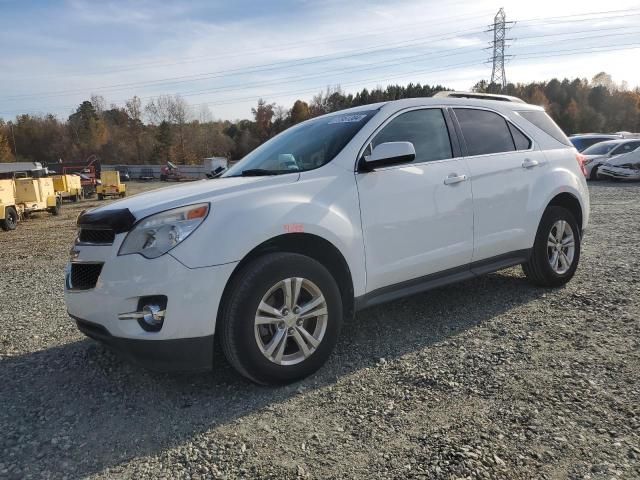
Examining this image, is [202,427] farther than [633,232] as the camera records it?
No

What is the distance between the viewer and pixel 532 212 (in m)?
4.68

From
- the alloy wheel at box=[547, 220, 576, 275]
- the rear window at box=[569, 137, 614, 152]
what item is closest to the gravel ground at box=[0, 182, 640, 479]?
the alloy wheel at box=[547, 220, 576, 275]

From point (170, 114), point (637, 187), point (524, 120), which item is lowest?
point (637, 187)

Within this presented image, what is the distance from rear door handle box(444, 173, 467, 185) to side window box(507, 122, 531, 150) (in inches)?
38.1

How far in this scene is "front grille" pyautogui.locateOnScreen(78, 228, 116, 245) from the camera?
10.1ft

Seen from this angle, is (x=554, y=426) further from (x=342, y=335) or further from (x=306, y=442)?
(x=342, y=335)

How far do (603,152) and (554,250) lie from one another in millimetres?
17990

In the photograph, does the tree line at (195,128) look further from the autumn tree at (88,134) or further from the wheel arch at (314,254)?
the wheel arch at (314,254)

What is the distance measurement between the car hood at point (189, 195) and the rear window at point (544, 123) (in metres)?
2.81

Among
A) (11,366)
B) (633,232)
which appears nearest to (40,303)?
(11,366)

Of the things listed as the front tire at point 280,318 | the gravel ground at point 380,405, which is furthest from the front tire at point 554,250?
the front tire at point 280,318

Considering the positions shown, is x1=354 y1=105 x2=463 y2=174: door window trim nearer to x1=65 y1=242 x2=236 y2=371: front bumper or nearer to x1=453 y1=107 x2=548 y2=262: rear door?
x1=453 y1=107 x2=548 y2=262: rear door

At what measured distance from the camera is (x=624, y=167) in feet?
61.3

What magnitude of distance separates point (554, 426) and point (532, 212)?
2.49 metres
